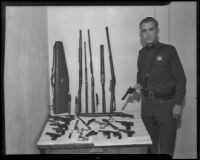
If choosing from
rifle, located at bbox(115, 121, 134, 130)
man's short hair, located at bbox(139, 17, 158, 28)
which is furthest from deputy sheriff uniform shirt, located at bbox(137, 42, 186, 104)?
rifle, located at bbox(115, 121, 134, 130)

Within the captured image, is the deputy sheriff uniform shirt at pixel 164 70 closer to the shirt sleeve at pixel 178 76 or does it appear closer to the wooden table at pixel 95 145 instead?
the shirt sleeve at pixel 178 76

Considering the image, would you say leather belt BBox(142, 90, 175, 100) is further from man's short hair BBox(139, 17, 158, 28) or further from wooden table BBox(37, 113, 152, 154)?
man's short hair BBox(139, 17, 158, 28)

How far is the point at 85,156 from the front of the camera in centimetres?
123

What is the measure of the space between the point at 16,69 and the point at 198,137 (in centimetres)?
99

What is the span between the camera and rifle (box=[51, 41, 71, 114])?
1.52m

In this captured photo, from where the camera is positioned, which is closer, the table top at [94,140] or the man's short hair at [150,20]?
the table top at [94,140]

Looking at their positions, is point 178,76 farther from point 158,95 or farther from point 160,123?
point 160,123

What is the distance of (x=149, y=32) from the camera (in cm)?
145

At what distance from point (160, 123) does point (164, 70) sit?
0.32m

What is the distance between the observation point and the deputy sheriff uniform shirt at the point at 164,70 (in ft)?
4.62

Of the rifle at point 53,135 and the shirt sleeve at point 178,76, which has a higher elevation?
the shirt sleeve at point 178,76

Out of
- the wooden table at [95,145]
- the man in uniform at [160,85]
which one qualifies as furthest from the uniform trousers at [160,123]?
the wooden table at [95,145]

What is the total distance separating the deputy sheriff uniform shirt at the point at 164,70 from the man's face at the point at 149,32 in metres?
0.04

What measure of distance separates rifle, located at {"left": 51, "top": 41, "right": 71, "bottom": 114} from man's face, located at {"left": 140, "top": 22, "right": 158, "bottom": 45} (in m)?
0.50
